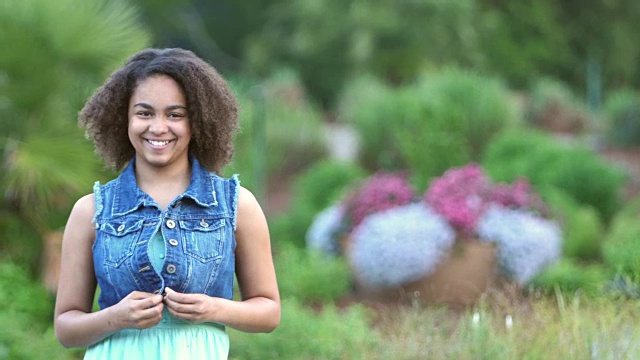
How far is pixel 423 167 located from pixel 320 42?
17.7 meters

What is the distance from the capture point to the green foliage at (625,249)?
632 centimetres

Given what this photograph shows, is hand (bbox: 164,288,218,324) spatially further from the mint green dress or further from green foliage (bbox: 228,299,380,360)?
green foliage (bbox: 228,299,380,360)

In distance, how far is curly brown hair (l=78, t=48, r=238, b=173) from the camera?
250 cm

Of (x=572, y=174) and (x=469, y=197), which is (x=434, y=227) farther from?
(x=572, y=174)

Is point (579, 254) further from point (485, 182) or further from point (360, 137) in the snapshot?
point (360, 137)

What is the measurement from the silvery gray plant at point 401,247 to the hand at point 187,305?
5.45 meters

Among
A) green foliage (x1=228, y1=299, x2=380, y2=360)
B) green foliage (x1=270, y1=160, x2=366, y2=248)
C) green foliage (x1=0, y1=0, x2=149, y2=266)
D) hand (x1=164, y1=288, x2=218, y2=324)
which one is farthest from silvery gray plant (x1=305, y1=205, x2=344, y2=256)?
hand (x1=164, y1=288, x2=218, y2=324)

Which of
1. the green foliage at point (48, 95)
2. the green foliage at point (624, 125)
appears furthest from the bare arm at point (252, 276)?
the green foliage at point (624, 125)

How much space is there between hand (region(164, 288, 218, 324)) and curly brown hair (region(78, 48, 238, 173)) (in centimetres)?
37

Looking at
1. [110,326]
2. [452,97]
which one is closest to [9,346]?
[110,326]

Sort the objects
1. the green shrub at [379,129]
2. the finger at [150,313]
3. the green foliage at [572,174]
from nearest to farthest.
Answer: the finger at [150,313], the green foliage at [572,174], the green shrub at [379,129]

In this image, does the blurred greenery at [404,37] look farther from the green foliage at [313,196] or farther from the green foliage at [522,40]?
the green foliage at [313,196]

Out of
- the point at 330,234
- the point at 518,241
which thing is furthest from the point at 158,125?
the point at 330,234

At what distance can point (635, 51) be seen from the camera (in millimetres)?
31859
